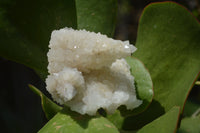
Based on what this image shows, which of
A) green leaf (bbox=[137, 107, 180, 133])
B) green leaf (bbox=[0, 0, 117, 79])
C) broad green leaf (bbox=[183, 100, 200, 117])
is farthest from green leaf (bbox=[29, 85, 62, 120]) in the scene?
broad green leaf (bbox=[183, 100, 200, 117])

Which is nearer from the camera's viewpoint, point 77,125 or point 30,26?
point 77,125

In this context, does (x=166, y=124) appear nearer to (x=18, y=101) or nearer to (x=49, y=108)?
(x=49, y=108)

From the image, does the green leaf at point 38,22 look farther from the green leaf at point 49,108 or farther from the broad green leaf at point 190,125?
the broad green leaf at point 190,125

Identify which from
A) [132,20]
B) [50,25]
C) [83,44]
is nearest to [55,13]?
[50,25]

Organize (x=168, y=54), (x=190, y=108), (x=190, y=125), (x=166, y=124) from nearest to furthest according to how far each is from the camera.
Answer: (x=166, y=124) → (x=168, y=54) → (x=190, y=125) → (x=190, y=108)

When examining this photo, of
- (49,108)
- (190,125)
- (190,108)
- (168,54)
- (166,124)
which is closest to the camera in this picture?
(166,124)

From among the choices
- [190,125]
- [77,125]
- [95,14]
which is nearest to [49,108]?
[77,125]
